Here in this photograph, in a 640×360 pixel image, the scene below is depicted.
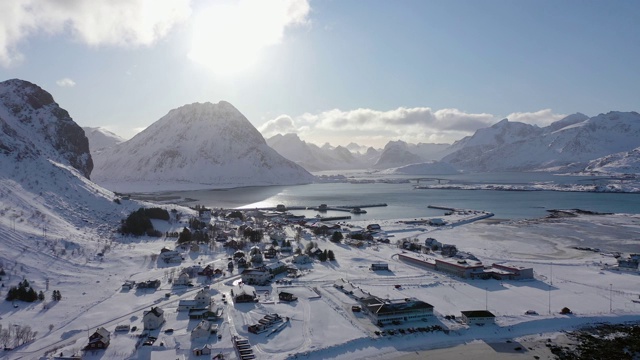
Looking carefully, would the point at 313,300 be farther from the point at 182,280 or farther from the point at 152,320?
the point at 182,280

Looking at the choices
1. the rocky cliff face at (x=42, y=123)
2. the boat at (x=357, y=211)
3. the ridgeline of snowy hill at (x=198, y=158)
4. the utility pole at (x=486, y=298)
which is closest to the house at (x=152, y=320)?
the utility pole at (x=486, y=298)

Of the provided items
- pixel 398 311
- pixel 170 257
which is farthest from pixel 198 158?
pixel 398 311

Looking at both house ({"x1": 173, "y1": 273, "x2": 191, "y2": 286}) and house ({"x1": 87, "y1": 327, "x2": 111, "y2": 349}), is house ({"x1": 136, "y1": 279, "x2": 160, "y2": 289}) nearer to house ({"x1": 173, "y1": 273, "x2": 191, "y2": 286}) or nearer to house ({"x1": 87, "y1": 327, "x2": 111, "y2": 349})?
house ({"x1": 173, "y1": 273, "x2": 191, "y2": 286})

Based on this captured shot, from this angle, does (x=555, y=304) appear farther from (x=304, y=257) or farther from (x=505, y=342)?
(x=304, y=257)

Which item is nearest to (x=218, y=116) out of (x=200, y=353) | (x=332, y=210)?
(x=332, y=210)

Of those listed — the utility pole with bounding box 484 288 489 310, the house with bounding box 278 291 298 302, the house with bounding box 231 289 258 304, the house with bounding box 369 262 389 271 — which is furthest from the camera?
the house with bounding box 369 262 389 271

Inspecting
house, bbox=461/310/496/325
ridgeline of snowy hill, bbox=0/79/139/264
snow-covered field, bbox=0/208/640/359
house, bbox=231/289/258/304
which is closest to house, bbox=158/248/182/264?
snow-covered field, bbox=0/208/640/359

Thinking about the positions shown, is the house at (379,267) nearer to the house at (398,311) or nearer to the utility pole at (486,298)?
the utility pole at (486,298)
